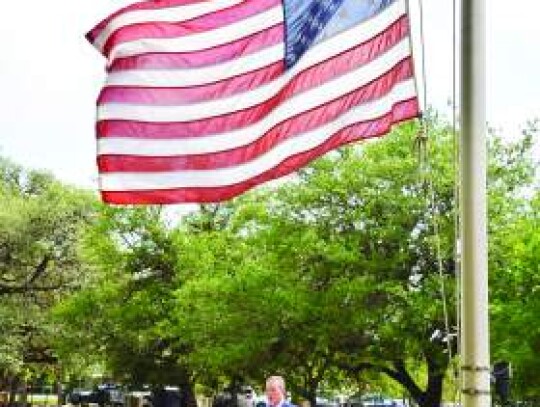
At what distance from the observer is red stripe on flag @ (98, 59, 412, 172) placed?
277 inches

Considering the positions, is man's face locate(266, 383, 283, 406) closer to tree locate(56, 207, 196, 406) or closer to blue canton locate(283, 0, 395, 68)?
blue canton locate(283, 0, 395, 68)

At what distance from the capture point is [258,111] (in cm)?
734

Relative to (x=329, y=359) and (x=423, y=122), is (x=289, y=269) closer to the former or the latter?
(x=329, y=359)

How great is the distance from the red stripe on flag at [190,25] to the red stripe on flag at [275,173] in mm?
971

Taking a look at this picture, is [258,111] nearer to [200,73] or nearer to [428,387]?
[200,73]

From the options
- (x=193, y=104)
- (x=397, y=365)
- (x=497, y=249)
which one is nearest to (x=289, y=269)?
(x=397, y=365)

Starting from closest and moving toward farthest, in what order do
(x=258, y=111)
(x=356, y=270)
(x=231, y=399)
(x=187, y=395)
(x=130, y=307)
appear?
1. (x=258, y=111)
2. (x=356, y=270)
3. (x=130, y=307)
4. (x=187, y=395)
5. (x=231, y=399)

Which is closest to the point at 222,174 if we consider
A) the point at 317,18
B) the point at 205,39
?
the point at 205,39

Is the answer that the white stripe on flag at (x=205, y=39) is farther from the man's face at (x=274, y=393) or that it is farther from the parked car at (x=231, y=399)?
the parked car at (x=231, y=399)

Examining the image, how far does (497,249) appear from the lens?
36188 millimetres

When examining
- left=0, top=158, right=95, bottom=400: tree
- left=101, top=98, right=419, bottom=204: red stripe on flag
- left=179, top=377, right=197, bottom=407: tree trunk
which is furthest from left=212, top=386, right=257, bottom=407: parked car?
left=101, top=98, right=419, bottom=204: red stripe on flag

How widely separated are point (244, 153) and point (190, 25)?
0.93 m

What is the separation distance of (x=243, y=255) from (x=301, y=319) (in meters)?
7.71

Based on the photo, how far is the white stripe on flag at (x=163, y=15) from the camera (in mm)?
7336
